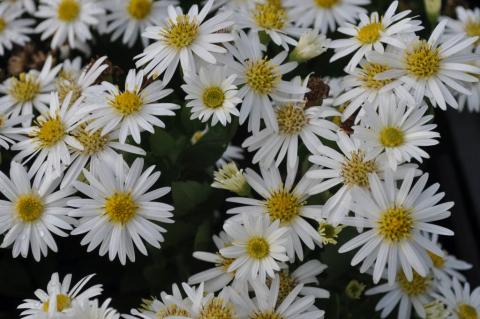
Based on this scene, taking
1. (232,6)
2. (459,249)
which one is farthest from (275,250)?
(459,249)

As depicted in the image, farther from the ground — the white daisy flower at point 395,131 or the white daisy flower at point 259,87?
the white daisy flower at point 259,87

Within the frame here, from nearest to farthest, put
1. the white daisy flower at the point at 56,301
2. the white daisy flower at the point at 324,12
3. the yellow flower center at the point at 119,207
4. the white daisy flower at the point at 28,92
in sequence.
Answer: the white daisy flower at the point at 56,301, the yellow flower center at the point at 119,207, the white daisy flower at the point at 28,92, the white daisy flower at the point at 324,12

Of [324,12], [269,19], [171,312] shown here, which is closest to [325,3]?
[324,12]

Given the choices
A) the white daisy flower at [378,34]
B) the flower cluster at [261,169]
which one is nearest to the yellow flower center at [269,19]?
the flower cluster at [261,169]

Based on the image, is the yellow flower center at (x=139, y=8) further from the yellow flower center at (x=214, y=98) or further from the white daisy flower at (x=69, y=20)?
the yellow flower center at (x=214, y=98)

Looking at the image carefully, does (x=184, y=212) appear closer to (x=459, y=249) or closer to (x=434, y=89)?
(x=434, y=89)

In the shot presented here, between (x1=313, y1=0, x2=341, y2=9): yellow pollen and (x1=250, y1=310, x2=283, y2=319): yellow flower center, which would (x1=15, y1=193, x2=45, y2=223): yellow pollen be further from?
(x1=313, y1=0, x2=341, y2=9): yellow pollen
